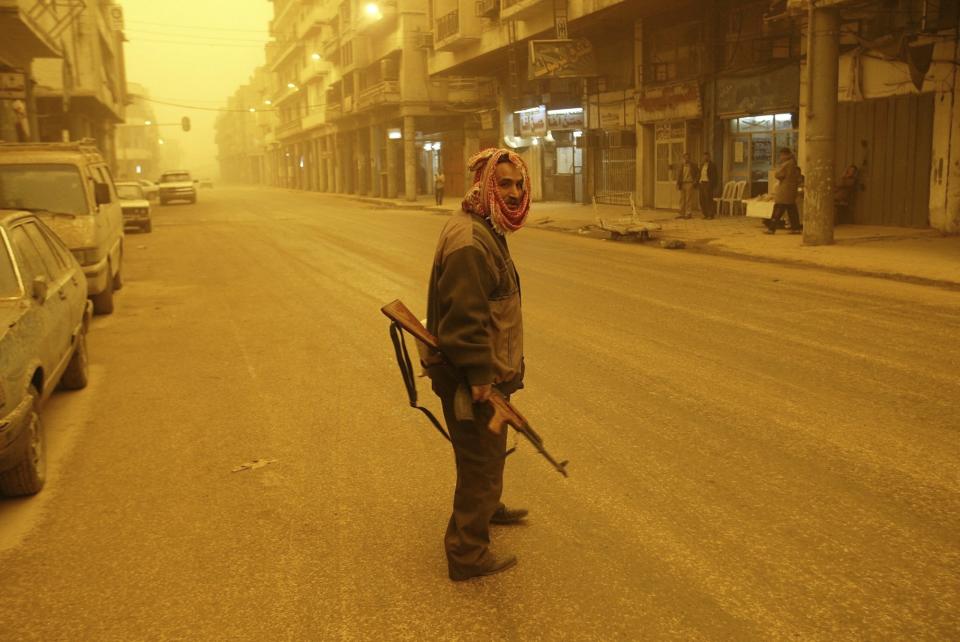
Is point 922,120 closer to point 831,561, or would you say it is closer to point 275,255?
point 275,255

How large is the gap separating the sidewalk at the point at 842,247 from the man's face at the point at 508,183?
9923 mm

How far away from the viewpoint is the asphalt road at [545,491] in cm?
348

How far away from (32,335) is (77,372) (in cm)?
208

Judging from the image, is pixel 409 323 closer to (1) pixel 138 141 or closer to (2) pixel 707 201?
(2) pixel 707 201

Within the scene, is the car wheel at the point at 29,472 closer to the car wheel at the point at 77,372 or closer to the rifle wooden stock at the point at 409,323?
the car wheel at the point at 77,372

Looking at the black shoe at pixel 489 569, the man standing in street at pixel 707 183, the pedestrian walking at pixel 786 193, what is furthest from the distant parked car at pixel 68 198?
the man standing in street at pixel 707 183

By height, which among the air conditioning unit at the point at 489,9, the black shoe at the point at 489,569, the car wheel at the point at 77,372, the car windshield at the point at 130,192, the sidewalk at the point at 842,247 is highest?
the air conditioning unit at the point at 489,9

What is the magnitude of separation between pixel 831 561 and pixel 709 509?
0.71 meters

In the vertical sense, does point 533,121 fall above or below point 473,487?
above

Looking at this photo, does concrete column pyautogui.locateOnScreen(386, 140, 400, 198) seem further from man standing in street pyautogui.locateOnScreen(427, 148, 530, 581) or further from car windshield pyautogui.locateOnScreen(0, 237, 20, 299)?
man standing in street pyautogui.locateOnScreen(427, 148, 530, 581)

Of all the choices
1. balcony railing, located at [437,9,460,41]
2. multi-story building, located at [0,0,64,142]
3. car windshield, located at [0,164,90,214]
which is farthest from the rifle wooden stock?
balcony railing, located at [437,9,460,41]

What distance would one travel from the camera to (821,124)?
1573cm

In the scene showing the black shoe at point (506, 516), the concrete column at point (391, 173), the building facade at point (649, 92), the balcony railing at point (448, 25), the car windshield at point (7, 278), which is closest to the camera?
the black shoe at point (506, 516)

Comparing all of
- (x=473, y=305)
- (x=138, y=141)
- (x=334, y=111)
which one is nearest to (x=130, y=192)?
(x=473, y=305)
